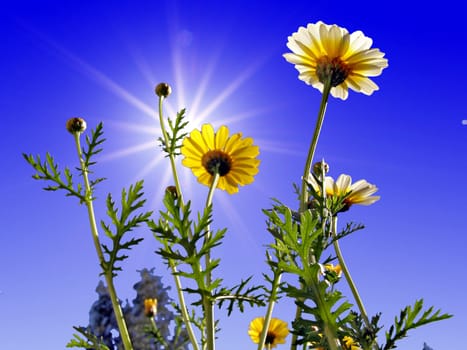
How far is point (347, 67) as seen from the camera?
1.71m

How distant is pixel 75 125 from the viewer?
1975 millimetres

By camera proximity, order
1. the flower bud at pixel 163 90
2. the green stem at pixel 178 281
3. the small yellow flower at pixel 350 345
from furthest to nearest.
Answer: the flower bud at pixel 163 90 → the green stem at pixel 178 281 → the small yellow flower at pixel 350 345

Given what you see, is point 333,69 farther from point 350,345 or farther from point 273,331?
point 273,331

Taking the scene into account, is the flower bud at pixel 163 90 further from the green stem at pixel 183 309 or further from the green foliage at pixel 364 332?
the green foliage at pixel 364 332

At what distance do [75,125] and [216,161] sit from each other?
561 millimetres

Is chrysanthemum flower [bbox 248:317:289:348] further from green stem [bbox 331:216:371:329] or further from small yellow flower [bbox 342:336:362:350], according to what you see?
green stem [bbox 331:216:371:329]

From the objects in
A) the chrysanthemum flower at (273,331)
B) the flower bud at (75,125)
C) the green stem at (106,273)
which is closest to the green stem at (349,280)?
the green stem at (106,273)

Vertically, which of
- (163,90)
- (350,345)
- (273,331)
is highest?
(163,90)

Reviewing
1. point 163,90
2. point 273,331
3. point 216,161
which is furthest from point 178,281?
point 273,331

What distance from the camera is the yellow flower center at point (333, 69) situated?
1671mm

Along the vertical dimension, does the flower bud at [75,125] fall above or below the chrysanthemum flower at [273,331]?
above

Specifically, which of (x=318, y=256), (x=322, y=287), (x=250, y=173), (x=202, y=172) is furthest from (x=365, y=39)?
(x=322, y=287)

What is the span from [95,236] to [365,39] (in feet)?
3.45

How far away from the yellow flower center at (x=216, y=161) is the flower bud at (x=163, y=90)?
1.73 feet
